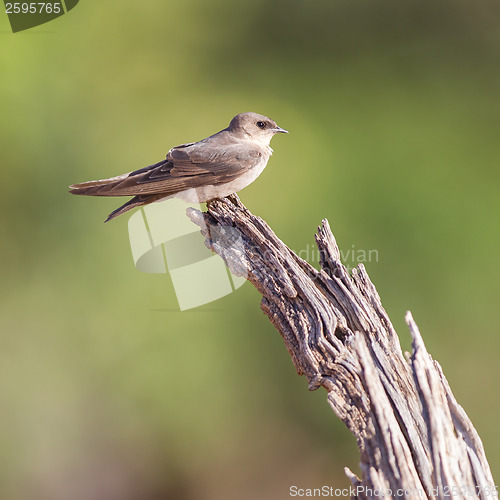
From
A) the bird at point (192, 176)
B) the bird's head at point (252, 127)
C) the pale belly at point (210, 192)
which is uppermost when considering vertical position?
the bird's head at point (252, 127)

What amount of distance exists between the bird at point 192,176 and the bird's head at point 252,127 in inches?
2.7

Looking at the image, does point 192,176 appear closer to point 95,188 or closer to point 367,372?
point 95,188

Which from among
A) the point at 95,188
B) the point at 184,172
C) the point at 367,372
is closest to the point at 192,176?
the point at 184,172

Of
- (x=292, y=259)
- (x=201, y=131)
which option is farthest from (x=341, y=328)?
(x=201, y=131)

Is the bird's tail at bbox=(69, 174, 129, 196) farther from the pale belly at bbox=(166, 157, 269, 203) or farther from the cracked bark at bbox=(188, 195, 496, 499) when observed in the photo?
the cracked bark at bbox=(188, 195, 496, 499)

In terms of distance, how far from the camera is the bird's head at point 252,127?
3180 mm

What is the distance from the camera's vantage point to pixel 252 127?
3189 millimetres

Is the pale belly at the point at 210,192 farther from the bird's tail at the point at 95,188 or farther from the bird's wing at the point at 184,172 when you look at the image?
the bird's tail at the point at 95,188

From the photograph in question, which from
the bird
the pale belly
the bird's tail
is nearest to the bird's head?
the bird

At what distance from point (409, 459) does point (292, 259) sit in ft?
2.93

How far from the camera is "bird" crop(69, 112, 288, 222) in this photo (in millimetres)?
2697

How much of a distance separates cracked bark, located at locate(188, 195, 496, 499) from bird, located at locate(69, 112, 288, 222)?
1.46 ft

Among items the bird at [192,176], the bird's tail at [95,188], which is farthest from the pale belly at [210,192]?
the bird's tail at [95,188]

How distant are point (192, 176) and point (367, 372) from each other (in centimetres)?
148
